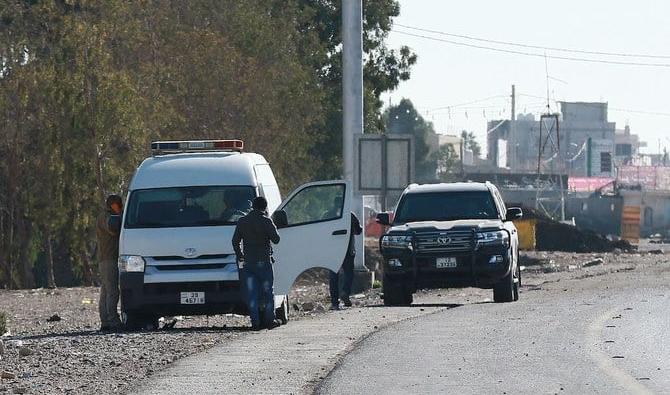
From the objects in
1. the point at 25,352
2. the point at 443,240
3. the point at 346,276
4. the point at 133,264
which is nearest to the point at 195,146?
the point at 133,264

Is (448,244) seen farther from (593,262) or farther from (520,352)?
(593,262)

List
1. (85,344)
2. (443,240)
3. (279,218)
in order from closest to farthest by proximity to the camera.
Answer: (85,344) → (279,218) → (443,240)

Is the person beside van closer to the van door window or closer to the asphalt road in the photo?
the van door window

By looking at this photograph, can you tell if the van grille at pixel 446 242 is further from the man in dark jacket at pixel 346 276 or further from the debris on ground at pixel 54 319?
the debris on ground at pixel 54 319

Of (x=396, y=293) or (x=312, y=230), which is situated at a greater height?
(x=312, y=230)

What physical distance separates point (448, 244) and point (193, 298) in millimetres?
6120

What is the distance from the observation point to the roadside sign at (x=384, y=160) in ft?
113

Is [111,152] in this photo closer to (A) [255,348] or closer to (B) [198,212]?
(B) [198,212]

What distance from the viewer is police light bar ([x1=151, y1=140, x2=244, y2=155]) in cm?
2208

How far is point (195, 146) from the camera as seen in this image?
22219mm

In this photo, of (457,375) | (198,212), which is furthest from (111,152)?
(457,375)

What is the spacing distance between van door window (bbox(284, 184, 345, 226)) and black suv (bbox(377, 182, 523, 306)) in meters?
3.33

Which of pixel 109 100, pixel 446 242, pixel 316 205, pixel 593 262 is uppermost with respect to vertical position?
pixel 109 100

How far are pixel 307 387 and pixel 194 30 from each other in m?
38.6
